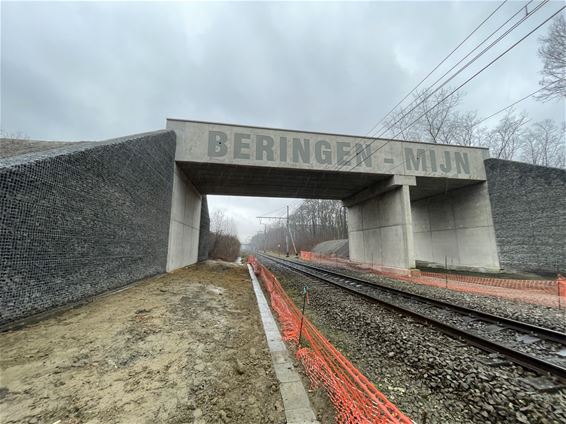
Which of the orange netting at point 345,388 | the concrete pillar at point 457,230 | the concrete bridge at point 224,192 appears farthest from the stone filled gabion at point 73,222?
the concrete pillar at point 457,230

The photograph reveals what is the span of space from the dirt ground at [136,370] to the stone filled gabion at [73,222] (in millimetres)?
807

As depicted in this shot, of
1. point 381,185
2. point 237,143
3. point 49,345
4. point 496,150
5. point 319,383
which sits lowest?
point 319,383

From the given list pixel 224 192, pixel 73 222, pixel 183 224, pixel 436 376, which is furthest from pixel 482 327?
pixel 224 192

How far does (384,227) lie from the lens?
53.0ft

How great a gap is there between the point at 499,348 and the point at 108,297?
8836mm

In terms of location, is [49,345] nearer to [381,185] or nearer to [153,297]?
[153,297]

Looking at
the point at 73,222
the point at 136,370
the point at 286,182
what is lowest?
the point at 136,370

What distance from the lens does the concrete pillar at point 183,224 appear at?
39.8 feet

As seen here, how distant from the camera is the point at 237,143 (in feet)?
40.6

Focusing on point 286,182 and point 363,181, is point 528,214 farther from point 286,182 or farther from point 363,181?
point 286,182

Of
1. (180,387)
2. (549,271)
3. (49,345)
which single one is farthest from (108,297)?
(549,271)

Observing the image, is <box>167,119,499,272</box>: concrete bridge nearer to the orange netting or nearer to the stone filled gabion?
the stone filled gabion

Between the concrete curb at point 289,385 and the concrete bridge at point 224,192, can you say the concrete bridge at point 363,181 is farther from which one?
the concrete curb at point 289,385

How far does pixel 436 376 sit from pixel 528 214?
15280 mm
